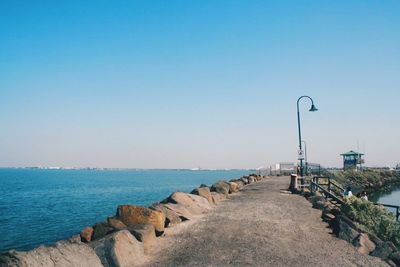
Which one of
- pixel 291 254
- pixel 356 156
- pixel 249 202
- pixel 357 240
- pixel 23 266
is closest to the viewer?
pixel 23 266

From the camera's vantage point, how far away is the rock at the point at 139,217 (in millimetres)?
10547

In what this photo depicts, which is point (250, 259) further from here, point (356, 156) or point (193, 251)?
point (356, 156)

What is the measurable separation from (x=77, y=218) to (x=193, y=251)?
77.3 feet

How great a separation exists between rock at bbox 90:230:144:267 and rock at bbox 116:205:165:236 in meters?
1.98

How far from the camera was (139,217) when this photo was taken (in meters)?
10.7

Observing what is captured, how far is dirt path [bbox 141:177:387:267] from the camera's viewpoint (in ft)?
27.2

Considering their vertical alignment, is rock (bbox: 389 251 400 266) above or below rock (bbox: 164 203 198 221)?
below

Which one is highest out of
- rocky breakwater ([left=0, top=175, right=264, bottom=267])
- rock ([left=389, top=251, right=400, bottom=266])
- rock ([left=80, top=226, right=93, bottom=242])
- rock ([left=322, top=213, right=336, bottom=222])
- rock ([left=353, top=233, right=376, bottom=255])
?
rocky breakwater ([left=0, top=175, right=264, bottom=267])

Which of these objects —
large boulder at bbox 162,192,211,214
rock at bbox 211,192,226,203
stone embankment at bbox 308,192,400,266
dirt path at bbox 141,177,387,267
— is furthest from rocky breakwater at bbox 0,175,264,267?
stone embankment at bbox 308,192,400,266

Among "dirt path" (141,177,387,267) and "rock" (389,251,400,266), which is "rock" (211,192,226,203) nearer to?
"dirt path" (141,177,387,267)

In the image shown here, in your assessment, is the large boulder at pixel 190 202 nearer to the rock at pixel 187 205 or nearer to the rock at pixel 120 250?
the rock at pixel 187 205

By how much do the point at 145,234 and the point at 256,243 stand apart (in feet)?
9.55

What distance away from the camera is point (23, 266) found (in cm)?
577

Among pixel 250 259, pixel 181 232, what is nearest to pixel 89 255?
pixel 250 259
